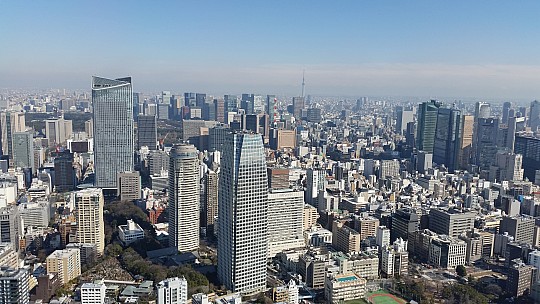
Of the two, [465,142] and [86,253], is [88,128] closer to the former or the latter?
[86,253]

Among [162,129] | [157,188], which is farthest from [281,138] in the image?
[157,188]

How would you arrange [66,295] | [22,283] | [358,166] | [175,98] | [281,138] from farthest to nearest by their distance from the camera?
[175,98]
[281,138]
[358,166]
[66,295]
[22,283]

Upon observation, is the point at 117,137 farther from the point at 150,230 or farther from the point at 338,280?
the point at 338,280

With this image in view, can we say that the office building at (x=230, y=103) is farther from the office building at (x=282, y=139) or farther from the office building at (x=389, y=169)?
the office building at (x=389, y=169)

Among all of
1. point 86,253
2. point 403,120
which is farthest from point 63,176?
Answer: point 403,120

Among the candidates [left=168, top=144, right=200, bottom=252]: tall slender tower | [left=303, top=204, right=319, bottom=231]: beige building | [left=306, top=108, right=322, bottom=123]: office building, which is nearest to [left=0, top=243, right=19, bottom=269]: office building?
[left=168, top=144, right=200, bottom=252]: tall slender tower

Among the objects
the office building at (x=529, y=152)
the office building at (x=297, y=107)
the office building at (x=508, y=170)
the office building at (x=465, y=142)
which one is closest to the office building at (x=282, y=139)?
the office building at (x=465, y=142)
